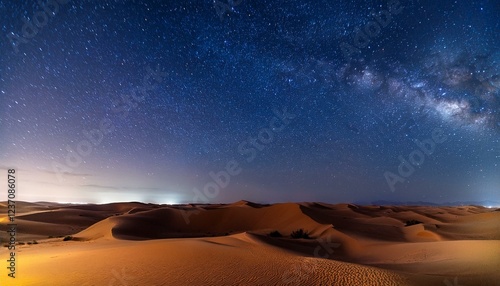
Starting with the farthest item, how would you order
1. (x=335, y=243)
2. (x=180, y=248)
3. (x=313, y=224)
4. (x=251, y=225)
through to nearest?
1. (x=251, y=225)
2. (x=313, y=224)
3. (x=335, y=243)
4. (x=180, y=248)

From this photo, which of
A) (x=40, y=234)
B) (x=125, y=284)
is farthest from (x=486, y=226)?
(x=40, y=234)

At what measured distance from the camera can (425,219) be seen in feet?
93.0

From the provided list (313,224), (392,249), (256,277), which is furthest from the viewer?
(313,224)

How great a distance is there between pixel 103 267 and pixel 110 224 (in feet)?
46.7

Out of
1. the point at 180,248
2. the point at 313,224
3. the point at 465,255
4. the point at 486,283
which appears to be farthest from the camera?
the point at 313,224

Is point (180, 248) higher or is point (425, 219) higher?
point (180, 248)

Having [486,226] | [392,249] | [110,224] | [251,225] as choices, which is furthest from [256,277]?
[251,225]

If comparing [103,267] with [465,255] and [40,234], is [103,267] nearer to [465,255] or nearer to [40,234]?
[465,255]

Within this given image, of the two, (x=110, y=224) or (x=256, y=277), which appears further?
(x=110, y=224)

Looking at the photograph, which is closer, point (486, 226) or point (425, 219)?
point (486, 226)

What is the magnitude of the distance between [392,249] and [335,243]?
3601mm

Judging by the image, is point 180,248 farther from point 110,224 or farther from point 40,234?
point 40,234

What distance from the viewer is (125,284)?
5742mm

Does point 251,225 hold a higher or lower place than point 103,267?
lower
